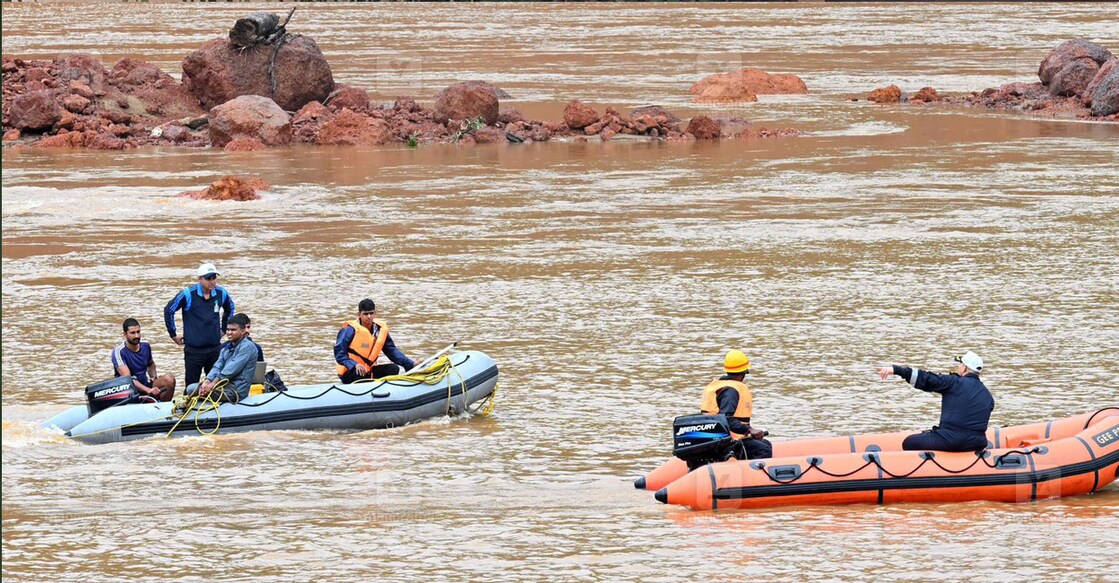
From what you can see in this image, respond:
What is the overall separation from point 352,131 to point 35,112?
7.56 meters

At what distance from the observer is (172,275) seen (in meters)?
23.4

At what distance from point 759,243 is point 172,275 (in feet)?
28.6

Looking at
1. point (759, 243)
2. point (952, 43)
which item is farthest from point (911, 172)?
point (952, 43)

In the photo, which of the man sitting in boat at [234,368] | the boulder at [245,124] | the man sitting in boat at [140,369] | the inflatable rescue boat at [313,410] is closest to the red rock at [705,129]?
the boulder at [245,124]

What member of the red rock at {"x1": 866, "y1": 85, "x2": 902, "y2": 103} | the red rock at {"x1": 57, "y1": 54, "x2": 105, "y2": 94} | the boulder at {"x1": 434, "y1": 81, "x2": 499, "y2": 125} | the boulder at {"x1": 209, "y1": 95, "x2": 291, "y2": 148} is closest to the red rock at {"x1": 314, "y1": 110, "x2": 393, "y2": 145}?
the boulder at {"x1": 209, "y1": 95, "x2": 291, "y2": 148}

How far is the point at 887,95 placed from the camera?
4759 centimetres

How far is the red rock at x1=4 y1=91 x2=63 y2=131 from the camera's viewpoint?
39344 mm

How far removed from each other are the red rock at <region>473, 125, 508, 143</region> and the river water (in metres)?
1.04

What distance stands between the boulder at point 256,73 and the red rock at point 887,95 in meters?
16.1

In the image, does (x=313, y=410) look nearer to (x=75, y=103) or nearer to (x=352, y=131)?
(x=352, y=131)

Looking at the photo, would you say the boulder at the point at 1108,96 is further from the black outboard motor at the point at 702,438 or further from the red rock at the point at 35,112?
the black outboard motor at the point at 702,438

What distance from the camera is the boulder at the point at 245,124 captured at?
3828 cm

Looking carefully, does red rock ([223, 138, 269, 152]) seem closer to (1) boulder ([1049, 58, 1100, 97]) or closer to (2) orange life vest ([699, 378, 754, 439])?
(1) boulder ([1049, 58, 1100, 97])

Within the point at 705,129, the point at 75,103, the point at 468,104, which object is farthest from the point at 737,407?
the point at 75,103
